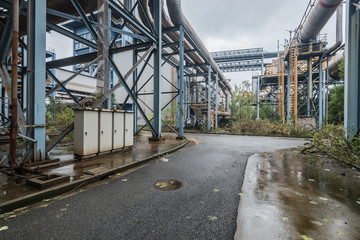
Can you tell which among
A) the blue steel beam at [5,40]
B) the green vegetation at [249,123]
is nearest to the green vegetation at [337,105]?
the green vegetation at [249,123]

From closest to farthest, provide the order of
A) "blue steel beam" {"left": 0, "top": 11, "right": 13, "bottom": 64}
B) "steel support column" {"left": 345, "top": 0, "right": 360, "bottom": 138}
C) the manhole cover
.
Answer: the manhole cover, "steel support column" {"left": 345, "top": 0, "right": 360, "bottom": 138}, "blue steel beam" {"left": 0, "top": 11, "right": 13, "bottom": 64}

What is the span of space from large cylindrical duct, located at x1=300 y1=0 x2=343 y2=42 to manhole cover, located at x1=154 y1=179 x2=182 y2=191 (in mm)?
12386

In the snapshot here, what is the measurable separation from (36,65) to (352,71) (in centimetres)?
853

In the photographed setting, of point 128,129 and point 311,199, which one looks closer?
point 311,199

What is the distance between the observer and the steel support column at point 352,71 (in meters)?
5.08

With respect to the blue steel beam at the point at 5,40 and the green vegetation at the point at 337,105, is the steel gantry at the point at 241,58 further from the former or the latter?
the blue steel beam at the point at 5,40

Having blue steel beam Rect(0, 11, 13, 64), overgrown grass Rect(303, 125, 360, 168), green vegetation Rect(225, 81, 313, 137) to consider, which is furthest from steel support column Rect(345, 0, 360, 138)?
blue steel beam Rect(0, 11, 13, 64)

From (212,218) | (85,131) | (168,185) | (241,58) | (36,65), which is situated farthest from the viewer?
(241,58)

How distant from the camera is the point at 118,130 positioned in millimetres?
5398

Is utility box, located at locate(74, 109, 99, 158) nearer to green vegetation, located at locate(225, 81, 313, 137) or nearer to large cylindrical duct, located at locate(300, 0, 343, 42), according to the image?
green vegetation, located at locate(225, 81, 313, 137)

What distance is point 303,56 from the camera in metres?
15.0

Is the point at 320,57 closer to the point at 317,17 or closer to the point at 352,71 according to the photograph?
the point at 317,17

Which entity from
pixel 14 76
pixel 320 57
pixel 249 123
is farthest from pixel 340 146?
pixel 320 57

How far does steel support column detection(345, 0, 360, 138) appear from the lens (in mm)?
5078
